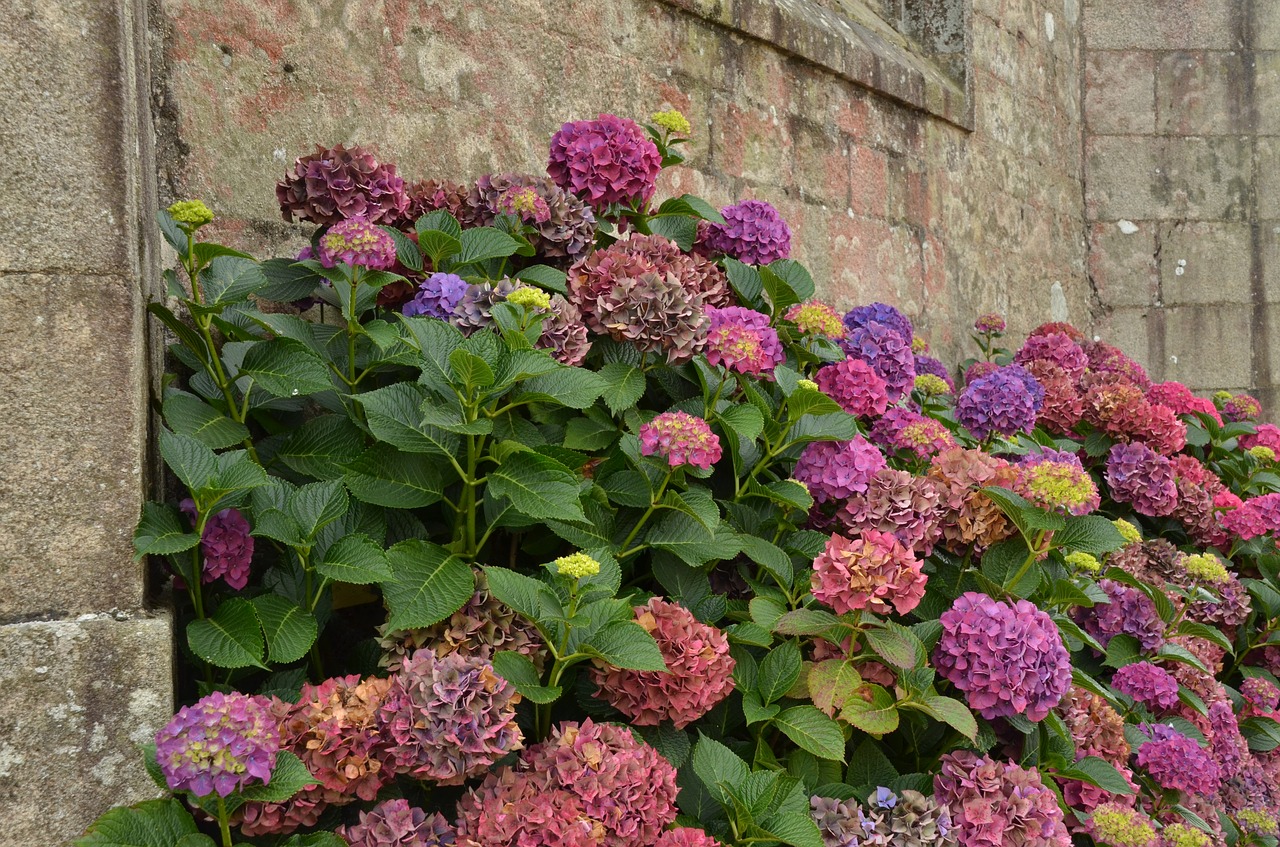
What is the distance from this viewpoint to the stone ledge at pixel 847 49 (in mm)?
3381

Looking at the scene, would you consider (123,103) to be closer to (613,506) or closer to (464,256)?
(464,256)

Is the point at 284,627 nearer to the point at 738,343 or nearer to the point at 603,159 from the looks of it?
the point at 738,343

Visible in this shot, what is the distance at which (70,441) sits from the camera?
1.41 meters

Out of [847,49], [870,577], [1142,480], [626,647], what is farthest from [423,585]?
[847,49]

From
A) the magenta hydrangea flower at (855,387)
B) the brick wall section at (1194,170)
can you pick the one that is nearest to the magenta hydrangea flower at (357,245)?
the magenta hydrangea flower at (855,387)

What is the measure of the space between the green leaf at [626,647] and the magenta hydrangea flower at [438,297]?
641 millimetres

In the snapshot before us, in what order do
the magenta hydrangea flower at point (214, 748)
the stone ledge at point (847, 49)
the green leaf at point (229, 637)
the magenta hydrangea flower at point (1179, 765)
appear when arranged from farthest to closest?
1. the stone ledge at point (847, 49)
2. the magenta hydrangea flower at point (1179, 765)
3. the green leaf at point (229, 637)
4. the magenta hydrangea flower at point (214, 748)

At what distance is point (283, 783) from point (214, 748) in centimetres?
11

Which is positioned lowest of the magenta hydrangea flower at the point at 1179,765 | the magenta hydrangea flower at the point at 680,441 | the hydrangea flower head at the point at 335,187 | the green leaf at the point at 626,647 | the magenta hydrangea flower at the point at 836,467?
the magenta hydrangea flower at the point at 1179,765

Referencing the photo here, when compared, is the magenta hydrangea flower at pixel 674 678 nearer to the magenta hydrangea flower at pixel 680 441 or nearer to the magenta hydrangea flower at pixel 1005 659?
the magenta hydrangea flower at pixel 680 441

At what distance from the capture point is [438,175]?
2.54 metres

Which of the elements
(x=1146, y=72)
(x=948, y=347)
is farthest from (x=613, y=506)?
(x=1146, y=72)

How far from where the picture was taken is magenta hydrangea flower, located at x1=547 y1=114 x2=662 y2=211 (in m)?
2.17

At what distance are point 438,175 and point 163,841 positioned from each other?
1.66 metres
